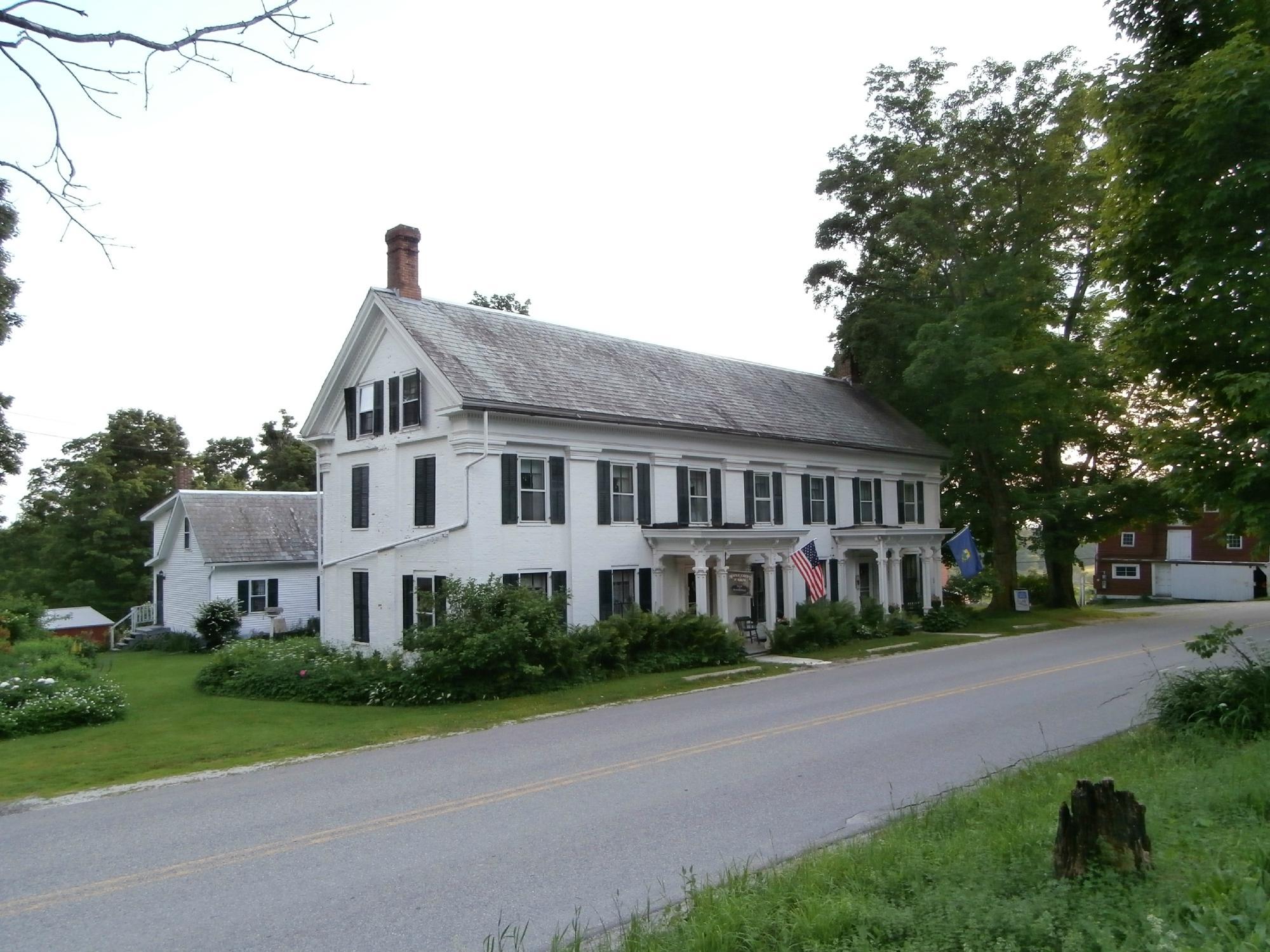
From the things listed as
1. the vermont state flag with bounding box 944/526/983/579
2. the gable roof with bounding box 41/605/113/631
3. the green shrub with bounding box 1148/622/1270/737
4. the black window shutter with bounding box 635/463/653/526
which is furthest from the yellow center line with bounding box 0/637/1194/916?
the gable roof with bounding box 41/605/113/631

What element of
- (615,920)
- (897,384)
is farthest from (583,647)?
(897,384)

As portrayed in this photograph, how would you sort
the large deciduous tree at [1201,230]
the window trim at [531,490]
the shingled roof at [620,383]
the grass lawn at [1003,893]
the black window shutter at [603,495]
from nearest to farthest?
the grass lawn at [1003,893]
the large deciduous tree at [1201,230]
the window trim at [531,490]
the shingled roof at [620,383]
the black window shutter at [603,495]

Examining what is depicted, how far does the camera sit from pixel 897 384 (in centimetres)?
3862

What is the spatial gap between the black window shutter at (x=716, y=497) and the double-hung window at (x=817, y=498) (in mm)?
4673

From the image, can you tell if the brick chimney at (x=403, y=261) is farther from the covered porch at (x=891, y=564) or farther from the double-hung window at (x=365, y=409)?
the covered porch at (x=891, y=564)

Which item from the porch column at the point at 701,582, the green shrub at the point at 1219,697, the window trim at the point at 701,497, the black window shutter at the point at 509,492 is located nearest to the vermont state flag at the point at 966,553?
the window trim at the point at 701,497

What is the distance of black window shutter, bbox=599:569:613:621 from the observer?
930 inches

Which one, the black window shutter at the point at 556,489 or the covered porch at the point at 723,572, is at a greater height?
the black window shutter at the point at 556,489

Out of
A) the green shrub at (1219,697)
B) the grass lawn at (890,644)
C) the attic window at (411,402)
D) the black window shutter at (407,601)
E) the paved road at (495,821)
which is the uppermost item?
the attic window at (411,402)

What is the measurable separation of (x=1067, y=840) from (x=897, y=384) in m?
34.0

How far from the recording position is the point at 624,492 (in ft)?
80.7

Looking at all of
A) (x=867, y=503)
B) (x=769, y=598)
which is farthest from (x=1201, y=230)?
(x=867, y=503)

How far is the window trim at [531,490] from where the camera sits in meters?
22.2

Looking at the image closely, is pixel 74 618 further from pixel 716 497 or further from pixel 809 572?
pixel 809 572
